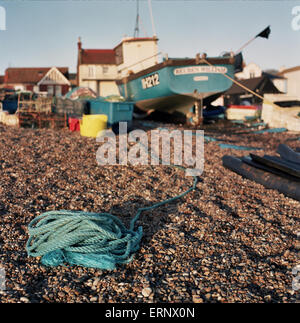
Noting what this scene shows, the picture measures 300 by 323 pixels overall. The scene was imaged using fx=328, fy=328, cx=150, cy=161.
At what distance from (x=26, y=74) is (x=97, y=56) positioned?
11.6 metres

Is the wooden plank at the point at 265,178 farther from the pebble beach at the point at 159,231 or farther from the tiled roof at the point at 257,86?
the tiled roof at the point at 257,86

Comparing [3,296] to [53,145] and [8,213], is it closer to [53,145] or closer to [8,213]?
[8,213]

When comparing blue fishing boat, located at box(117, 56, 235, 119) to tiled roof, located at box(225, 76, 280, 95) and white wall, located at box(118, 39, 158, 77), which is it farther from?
tiled roof, located at box(225, 76, 280, 95)

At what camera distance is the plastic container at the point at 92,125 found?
8844 millimetres

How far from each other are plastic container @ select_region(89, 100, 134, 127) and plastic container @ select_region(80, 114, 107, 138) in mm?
827

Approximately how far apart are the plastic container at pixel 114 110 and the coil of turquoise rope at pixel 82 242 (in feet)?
21.4

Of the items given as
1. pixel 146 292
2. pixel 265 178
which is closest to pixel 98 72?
pixel 265 178

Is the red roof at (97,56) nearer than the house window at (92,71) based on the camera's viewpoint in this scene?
No

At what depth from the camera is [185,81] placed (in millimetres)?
12898

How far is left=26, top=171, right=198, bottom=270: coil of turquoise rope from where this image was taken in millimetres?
3205

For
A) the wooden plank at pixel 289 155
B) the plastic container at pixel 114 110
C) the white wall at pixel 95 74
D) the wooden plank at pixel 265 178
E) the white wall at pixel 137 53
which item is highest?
the white wall at pixel 95 74

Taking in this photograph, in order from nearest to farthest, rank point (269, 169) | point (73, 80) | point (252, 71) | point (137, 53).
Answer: point (269, 169) < point (137, 53) < point (252, 71) < point (73, 80)

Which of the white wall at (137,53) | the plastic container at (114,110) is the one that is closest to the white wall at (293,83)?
the white wall at (137,53)

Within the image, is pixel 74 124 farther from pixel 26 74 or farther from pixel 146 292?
pixel 26 74
